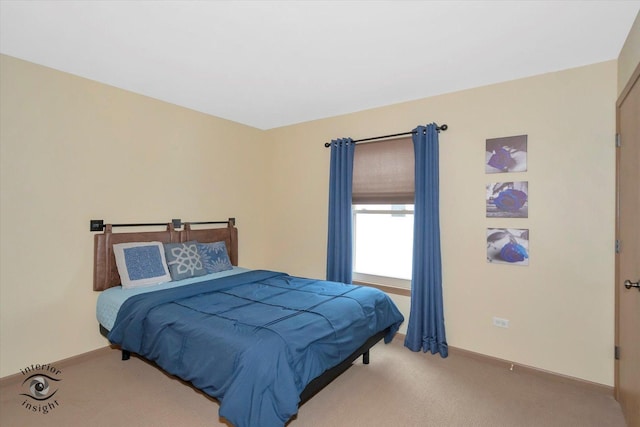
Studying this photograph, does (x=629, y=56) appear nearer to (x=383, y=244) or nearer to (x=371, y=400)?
(x=383, y=244)

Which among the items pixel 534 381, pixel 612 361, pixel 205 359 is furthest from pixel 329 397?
pixel 612 361

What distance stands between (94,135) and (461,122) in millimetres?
3514

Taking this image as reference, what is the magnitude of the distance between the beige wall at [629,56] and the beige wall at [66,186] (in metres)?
3.97

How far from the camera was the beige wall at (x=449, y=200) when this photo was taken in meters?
2.51

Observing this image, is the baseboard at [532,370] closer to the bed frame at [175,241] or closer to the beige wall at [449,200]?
the beige wall at [449,200]

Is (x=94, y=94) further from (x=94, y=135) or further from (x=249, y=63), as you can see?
(x=249, y=63)

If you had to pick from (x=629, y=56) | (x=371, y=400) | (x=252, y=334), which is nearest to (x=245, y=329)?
(x=252, y=334)

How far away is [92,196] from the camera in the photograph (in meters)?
2.98

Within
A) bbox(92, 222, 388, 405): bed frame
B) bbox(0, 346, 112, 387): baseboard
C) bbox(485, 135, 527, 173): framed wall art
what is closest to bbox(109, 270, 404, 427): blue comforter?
bbox(92, 222, 388, 405): bed frame

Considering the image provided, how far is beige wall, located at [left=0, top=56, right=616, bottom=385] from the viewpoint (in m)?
2.51

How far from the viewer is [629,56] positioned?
2148mm

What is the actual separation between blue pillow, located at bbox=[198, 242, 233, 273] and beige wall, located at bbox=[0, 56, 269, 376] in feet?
1.53

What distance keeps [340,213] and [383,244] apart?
2.06 ft

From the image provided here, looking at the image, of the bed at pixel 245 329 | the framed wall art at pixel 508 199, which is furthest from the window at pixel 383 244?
the framed wall art at pixel 508 199
